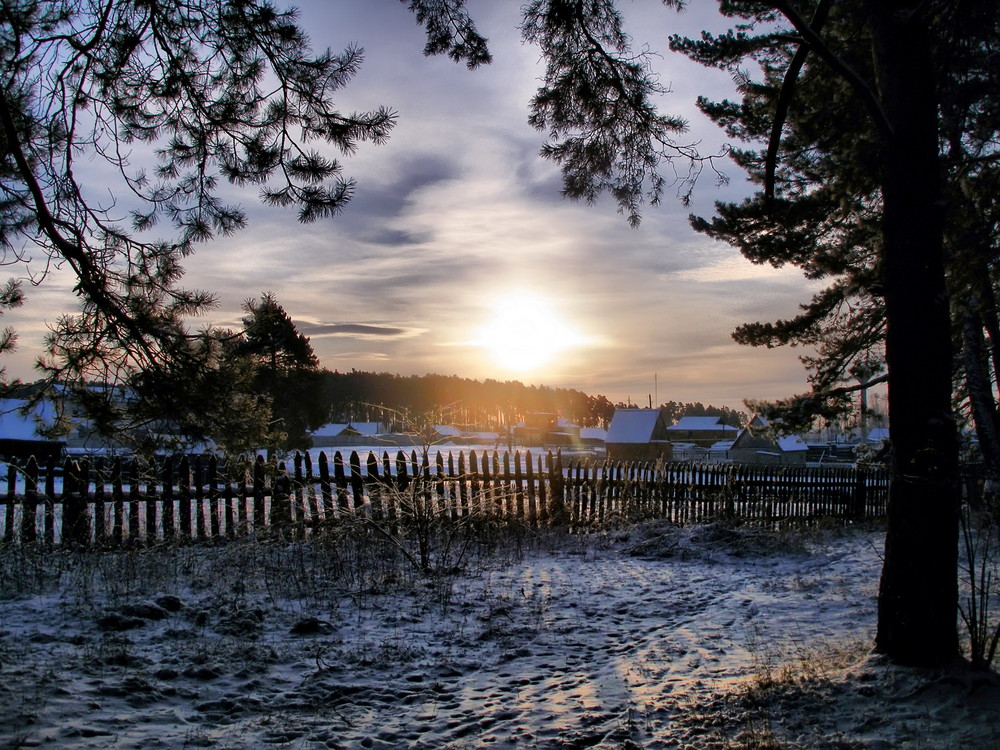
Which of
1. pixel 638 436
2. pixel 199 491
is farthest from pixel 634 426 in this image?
pixel 199 491

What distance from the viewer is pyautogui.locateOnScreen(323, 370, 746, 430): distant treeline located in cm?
8644

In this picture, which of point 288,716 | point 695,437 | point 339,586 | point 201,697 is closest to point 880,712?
point 288,716

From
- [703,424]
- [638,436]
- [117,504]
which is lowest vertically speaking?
[703,424]

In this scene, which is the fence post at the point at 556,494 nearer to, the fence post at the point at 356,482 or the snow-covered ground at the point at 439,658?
the fence post at the point at 356,482

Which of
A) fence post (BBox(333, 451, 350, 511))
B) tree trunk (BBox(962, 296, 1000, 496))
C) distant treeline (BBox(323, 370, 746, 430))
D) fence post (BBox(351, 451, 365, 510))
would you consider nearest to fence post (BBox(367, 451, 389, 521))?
fence post (BBox(351, 451, 365, 510))

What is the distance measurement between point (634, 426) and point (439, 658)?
137 feet

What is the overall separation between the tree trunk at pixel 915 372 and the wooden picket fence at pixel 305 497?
178 inches

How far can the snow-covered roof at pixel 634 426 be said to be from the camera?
44.2 meters

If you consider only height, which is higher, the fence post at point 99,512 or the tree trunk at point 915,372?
the tree trunk at point 915,372

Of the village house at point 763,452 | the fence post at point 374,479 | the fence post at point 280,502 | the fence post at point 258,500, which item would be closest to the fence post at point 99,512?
the fence post at point 258,500

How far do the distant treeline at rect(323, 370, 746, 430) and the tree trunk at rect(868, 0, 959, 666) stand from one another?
72.2 m

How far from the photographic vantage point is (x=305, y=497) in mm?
9383

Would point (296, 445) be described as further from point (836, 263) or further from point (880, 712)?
point (880, 712)

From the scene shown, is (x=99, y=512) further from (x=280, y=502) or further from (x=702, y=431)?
(x=702, y=431)
